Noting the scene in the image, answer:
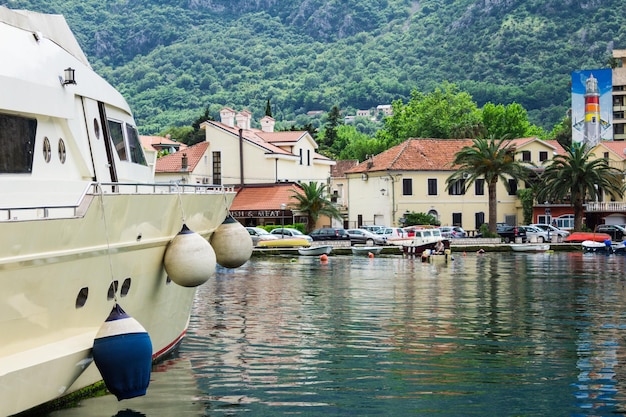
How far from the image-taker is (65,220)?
12625 millimetres

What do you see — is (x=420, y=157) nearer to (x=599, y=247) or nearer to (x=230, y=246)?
(x=599, y=247)

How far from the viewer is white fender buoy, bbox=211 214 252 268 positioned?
61.4 ft

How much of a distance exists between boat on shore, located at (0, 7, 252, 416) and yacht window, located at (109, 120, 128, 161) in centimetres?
4

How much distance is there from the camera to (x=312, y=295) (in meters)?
34.8

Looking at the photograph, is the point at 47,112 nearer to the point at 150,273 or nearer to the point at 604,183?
the point at 150,273

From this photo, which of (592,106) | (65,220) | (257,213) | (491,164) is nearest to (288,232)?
(257,213)

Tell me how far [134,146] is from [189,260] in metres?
3.66

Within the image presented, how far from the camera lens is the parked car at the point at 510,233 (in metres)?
74.5

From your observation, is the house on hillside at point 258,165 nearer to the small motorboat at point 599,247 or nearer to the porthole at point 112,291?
the small motorboat at point 599,247

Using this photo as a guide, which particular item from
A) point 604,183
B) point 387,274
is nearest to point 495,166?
point 604,183

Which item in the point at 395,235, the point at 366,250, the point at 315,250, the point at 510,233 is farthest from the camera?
the point at 510,233

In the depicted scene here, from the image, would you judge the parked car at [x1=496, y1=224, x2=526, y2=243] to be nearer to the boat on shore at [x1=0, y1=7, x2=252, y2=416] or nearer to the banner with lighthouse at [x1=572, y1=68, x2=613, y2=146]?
the banner with lighthouse at [x1=572, y1=68, x2=613, y2=146]

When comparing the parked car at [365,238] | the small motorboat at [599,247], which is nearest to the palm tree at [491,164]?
the small motorboat at [599,247]

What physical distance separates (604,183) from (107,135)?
60488 millimetres
